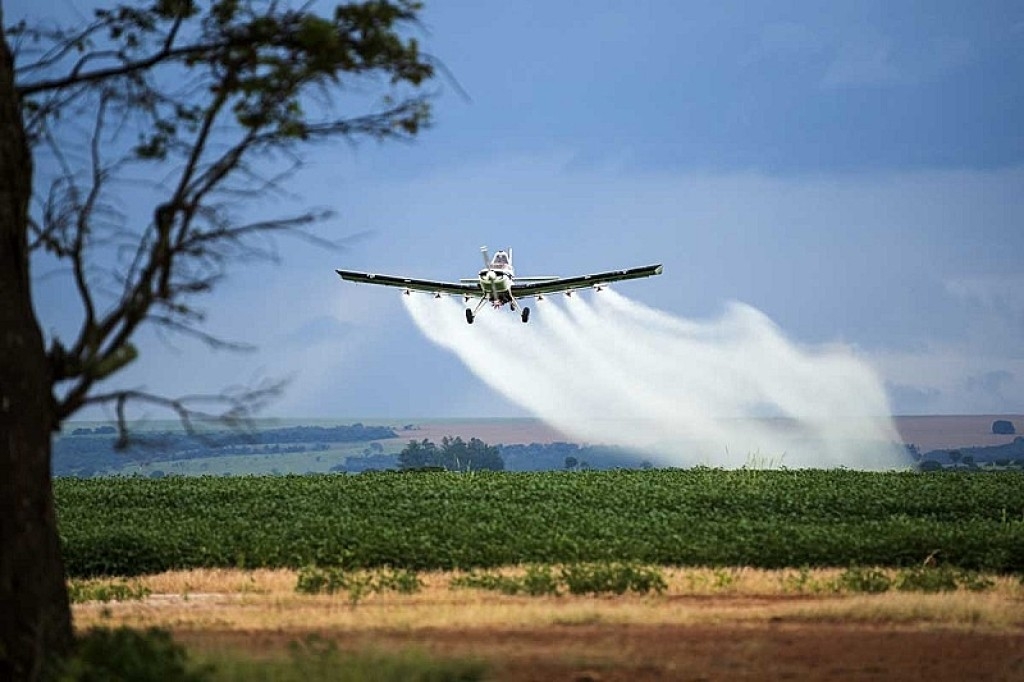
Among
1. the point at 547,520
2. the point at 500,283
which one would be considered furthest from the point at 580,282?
the point at 547,520

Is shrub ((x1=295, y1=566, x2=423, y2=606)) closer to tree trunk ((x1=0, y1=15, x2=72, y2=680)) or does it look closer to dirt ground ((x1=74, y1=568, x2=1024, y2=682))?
dirt ground ((x1=74, y1=568, x2=1024, y2=682))

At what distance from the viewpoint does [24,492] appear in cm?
1412

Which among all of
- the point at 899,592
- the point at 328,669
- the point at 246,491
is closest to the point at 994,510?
A: the point at 899,592

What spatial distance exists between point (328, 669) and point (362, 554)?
16.8 meters

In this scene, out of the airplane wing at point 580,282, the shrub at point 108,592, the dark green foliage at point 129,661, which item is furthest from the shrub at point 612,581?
the airplane wing at point 580,282

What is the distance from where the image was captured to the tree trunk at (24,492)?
14.1 m

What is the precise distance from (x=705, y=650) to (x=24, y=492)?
7793 millimetres

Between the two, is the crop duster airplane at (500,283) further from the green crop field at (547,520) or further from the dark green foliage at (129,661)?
the dark green foliage at (129,661)

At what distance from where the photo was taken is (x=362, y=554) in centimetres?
2988

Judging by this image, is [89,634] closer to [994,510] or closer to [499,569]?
[499,569]

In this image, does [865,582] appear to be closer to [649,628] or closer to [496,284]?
Result: [649,628]

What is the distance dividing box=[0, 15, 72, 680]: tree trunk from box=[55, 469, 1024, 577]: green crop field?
15240mm

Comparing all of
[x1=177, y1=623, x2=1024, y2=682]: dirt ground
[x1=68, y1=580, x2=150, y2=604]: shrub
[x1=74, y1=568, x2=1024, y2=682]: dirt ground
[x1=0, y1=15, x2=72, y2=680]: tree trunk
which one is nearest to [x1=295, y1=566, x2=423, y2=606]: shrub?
[x1=74, y1=568, x2=1024, y2=682]: dirt ground

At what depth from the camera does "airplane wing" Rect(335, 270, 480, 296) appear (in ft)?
181
